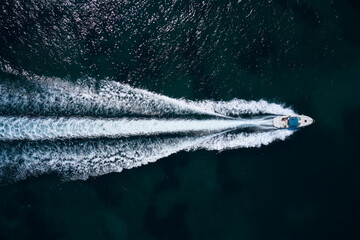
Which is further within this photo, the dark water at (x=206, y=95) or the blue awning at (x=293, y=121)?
the blue awning at (x=293, y=121)

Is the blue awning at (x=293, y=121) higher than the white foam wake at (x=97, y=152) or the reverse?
higher

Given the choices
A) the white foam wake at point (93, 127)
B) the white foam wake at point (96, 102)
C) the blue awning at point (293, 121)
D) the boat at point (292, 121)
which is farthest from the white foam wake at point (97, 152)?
the blue awning at point (293, 121)

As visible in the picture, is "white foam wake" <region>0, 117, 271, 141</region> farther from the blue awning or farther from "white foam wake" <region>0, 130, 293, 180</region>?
the blue awning

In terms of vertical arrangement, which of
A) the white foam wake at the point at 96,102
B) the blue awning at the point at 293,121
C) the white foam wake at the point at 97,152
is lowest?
the white foam wake at the point at 97,152

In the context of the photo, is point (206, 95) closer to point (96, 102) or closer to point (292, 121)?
point (292, 121)

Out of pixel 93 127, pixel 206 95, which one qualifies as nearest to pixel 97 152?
pixel 93 127

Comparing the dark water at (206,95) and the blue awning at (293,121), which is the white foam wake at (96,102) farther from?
the blue awning at (293,121)
